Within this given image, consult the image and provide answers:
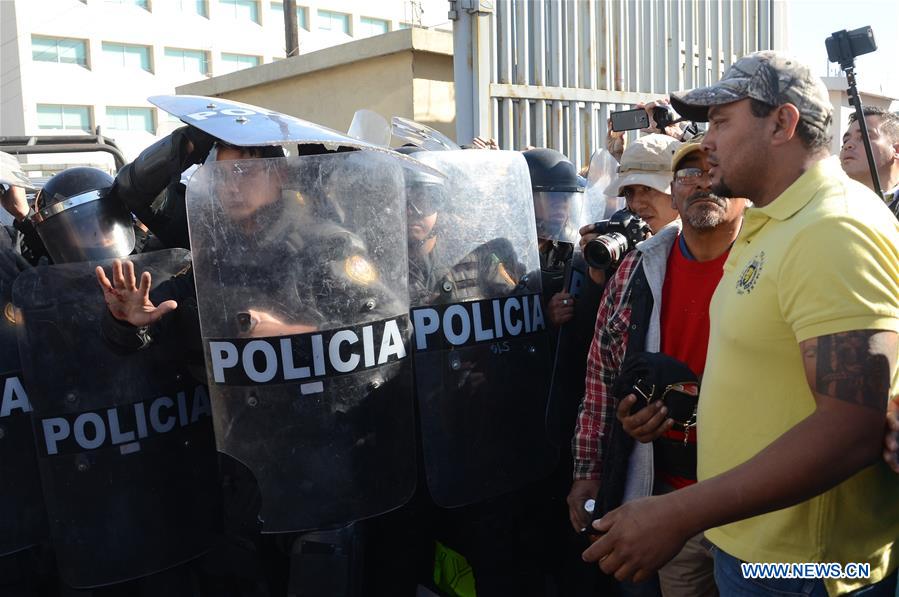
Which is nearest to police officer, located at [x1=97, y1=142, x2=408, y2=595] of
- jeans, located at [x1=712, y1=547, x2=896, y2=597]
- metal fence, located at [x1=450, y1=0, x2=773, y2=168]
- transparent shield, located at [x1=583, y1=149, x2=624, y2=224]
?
jeans, located at [x1=712, y1=547, x2=896, y2=597]

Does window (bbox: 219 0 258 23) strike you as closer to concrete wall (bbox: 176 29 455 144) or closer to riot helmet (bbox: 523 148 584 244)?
concrete wall (bbox: 176 29 455 144)

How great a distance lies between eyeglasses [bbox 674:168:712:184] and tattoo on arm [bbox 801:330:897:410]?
1.00 metres

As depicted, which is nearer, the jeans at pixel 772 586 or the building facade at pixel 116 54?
the jeans at pixel 772 586

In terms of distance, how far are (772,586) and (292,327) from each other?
4.21ft

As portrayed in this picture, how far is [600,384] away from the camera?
2.57 metres

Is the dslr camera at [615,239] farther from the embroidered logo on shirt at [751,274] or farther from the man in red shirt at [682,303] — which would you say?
the embroidered logo on shirt at [751,274]

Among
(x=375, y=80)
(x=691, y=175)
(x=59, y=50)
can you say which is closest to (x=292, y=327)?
(x=691, y=175)

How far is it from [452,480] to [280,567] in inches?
28.4

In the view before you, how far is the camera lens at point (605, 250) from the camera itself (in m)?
2.63

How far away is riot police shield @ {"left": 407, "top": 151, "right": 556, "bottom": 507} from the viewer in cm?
256

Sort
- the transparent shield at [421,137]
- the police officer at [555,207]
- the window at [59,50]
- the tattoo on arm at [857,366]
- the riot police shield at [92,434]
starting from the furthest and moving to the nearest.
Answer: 1. the window at [59,50]
2. the transparent shield at [421,137]
3. the police officer at [555,207]
4. the riot police shield at [92,434]
5. the tattoo on arm at [857,366]

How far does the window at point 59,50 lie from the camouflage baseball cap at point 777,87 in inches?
1553

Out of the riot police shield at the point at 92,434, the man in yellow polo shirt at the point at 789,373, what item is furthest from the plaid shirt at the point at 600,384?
the riot police shield at the point at 92,434

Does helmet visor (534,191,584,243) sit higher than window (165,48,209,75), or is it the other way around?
window (165,48,209,75)
